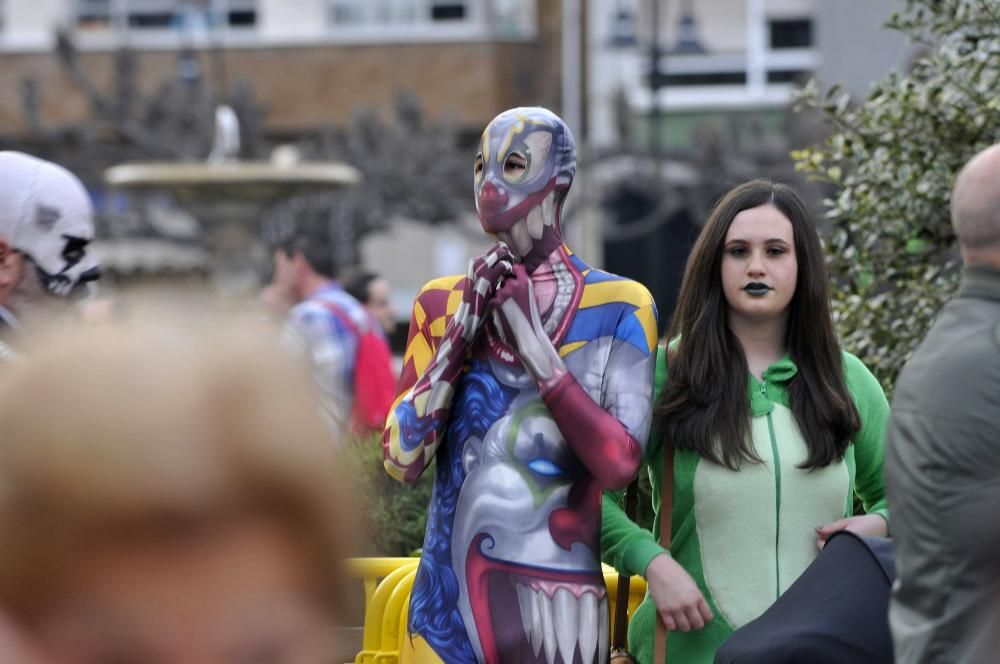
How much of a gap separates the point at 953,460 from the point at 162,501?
5.24 feet

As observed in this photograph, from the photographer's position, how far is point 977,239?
272cm

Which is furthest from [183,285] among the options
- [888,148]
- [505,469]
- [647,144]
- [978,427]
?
[647,144]

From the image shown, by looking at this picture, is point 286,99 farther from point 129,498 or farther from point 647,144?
point 129,498

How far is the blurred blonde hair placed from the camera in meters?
1.30

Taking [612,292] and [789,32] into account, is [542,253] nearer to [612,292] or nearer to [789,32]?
[612,292]

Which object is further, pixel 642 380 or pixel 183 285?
pixel 642 380

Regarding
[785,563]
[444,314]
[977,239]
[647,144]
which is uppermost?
[977,239]

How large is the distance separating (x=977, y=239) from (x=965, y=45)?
12.7ft

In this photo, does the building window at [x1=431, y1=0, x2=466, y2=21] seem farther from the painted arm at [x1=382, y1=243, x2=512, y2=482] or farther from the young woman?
the painted arm at [x1=382, y1=243, x2=512, y2=482]

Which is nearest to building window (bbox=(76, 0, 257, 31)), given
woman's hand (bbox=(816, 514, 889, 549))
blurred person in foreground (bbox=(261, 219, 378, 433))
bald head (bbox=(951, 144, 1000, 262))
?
blurred person in foreground (bbox=(261, 219, 378, 433))

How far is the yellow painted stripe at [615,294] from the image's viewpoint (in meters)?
3.72

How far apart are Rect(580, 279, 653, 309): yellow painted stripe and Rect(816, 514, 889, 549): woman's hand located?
0.61 m

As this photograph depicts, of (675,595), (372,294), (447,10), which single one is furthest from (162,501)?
(447,10)

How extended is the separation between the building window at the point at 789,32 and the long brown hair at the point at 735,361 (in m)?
31.4
